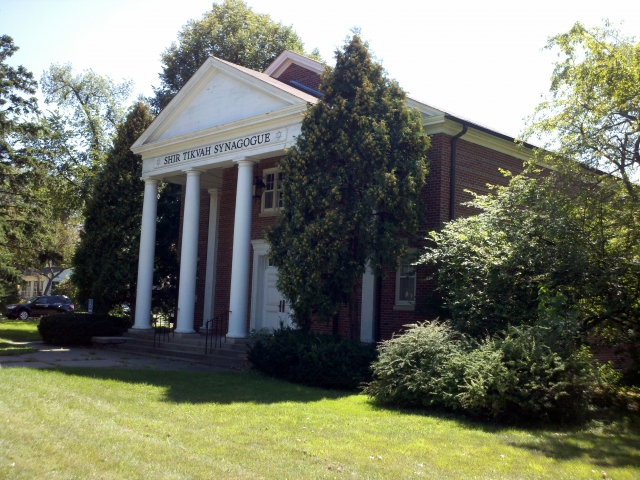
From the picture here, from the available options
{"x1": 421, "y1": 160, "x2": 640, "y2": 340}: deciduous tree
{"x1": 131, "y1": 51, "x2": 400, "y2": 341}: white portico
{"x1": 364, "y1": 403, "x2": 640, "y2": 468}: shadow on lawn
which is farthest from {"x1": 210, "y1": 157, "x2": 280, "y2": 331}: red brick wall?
{"x1": 364, "y1": 403, "x2": 640, "y2": 468}: shadow on lawn

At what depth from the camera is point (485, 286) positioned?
11.8m

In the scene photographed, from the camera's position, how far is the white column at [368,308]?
15.7 m

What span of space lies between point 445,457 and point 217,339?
38.5ft

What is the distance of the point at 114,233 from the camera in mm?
21562

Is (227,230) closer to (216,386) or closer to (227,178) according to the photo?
(227,178)

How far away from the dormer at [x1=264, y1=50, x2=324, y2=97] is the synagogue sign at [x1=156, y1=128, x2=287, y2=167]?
381cm

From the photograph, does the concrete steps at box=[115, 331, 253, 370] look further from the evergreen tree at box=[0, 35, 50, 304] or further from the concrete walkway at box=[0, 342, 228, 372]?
the evergreen tree at box=[0, 35, 50, 304]

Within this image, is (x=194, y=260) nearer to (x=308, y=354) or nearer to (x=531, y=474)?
(x=308, y=354)

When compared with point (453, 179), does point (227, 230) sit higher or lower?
lower

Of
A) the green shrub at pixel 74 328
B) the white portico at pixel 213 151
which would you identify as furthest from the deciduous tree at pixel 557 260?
the green shrub at pixel 74 328

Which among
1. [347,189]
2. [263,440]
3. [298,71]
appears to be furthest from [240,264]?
[263,440]

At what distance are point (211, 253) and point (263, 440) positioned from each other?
14.2m

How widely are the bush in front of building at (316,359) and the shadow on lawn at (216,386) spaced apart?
10.4 inches

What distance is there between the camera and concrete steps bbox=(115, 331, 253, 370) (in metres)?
15.4
